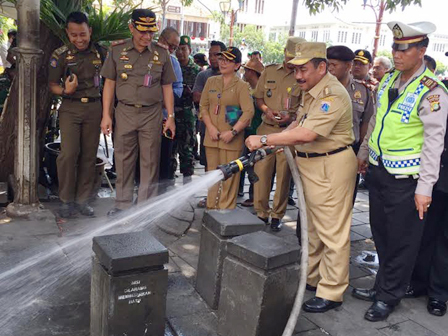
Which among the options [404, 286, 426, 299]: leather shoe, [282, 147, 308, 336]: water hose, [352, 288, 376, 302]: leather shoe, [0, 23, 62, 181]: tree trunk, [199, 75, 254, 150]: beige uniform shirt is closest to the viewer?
[282, 147, 308, 336]: water hose

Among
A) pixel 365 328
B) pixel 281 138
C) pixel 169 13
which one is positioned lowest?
pixel 365 328

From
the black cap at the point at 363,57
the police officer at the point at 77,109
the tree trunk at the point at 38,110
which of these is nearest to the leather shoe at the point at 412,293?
the black cap at the point at 363,57

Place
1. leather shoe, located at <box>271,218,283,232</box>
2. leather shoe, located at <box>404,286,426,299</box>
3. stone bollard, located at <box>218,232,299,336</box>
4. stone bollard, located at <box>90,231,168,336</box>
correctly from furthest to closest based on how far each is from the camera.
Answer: leather shoe, located at <box>271,218,283,232</box> < leather shoe, located at <box>404,286,426,299</box> < stone bollard, located at <box>218,232,299,336</box> < stone bollard, located at <box>90,231,168,336</box>

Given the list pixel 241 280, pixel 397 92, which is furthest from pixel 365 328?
pixel 397 92

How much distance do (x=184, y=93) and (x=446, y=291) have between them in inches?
175

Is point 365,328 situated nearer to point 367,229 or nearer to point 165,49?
point 367,229

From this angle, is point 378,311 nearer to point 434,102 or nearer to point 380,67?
point 434,102

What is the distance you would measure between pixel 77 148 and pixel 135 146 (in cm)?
71

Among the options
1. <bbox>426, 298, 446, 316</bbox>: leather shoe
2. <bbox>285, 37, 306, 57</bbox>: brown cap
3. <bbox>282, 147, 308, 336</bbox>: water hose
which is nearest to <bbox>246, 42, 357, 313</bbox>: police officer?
<bbox>282, 147, 308, 336</bbox>: water hose

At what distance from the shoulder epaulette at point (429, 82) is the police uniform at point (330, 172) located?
1.88 ft

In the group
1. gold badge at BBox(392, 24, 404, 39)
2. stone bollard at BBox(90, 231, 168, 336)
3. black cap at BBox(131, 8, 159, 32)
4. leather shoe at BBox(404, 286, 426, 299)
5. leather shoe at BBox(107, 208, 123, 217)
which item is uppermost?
black cap at BBox(131, 8, 159, 32)

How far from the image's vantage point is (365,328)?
12.3ft

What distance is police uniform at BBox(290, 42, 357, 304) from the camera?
12.2ft

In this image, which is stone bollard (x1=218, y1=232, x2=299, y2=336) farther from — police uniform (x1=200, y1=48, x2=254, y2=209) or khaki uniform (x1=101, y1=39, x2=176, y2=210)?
khaki uniform (x1=101, y1=39, x2=176, y2=210)
